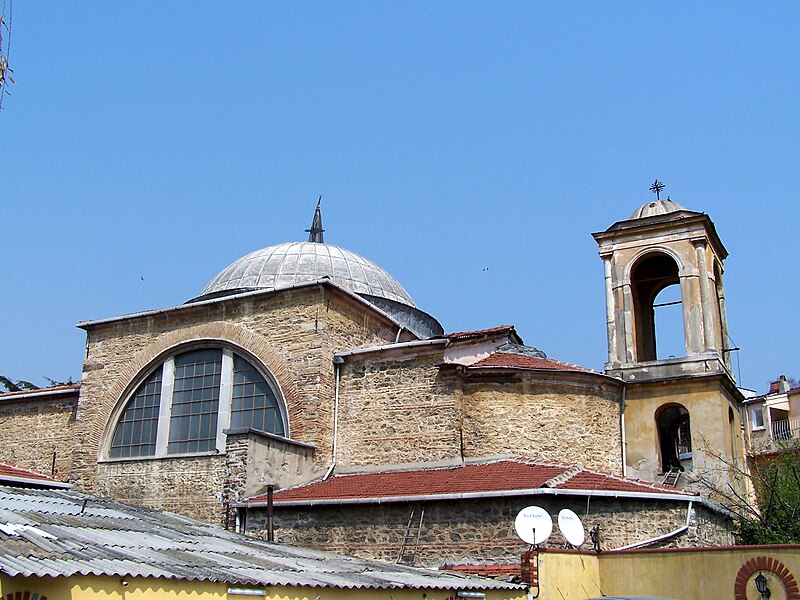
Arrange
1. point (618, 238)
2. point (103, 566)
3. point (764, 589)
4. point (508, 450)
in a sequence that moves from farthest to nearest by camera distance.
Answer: point (618, 238)
point (508, 450)
point (764, 589)
point (103, 566)

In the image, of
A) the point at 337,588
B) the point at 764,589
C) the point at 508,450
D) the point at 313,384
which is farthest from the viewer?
the point at 313,384

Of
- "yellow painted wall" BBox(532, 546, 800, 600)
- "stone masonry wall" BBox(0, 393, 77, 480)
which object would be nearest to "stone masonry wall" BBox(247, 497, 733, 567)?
"yellow painted wall" BBox(532, 546, 800, 600)

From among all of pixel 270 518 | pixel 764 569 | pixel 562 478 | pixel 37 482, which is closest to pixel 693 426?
pixel 562 478

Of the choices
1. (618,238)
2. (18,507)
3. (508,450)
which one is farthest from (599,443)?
(18,507)

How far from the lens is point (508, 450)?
1582cm

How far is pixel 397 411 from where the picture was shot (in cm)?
1658

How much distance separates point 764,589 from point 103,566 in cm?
787

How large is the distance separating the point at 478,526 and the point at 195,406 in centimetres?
731

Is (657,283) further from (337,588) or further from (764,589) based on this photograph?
(337,588)

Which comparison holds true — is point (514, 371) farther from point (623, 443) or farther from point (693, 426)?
point (693, 426)

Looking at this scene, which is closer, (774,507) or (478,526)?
(478,526)

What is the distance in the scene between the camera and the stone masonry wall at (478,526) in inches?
516

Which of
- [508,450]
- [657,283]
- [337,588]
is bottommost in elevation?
[337,588]

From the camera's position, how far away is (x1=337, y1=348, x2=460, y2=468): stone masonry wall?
52.5 ft
